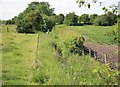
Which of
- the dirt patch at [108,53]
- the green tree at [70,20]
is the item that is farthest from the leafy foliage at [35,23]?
the dirt patch at [108,53]

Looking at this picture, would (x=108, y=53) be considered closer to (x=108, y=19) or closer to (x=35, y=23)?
(x=108, y=19)

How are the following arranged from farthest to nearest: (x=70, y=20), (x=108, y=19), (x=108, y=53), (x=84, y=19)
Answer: (x=84, y=19), (x=70, y=20), (x=108, y=19), (x=108, y=53)

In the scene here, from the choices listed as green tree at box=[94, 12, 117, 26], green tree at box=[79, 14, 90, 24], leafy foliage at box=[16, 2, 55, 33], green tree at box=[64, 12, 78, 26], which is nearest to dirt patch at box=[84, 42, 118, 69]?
green tree at box=[94, 12, 117, 26]

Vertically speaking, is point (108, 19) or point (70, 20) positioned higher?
→ point (108, 19)

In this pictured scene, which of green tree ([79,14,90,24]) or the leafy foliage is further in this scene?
green tree ([79,14,90,24])

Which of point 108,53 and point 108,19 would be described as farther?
point 108,19

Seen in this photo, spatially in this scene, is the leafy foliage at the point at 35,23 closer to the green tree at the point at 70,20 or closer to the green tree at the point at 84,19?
the green tree at the point at 70,20

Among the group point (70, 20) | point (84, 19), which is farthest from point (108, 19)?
point (84, 19)

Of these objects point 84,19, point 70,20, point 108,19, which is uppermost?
point 108,19

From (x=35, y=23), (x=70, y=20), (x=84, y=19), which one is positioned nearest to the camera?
(x=35, y=23)

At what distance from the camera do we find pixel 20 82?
12.6 meters

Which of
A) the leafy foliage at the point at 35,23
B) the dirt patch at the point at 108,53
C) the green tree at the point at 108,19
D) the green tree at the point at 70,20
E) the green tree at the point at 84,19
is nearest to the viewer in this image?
the green tree at the point at 108,19

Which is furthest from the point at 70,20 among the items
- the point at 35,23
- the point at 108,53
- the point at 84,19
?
the point at 108,53

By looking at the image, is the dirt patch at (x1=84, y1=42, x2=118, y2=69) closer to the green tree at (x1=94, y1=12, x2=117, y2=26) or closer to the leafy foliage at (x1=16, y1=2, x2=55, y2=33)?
the green tree at (x1=94, y1=12, x2=117, y2=26)
